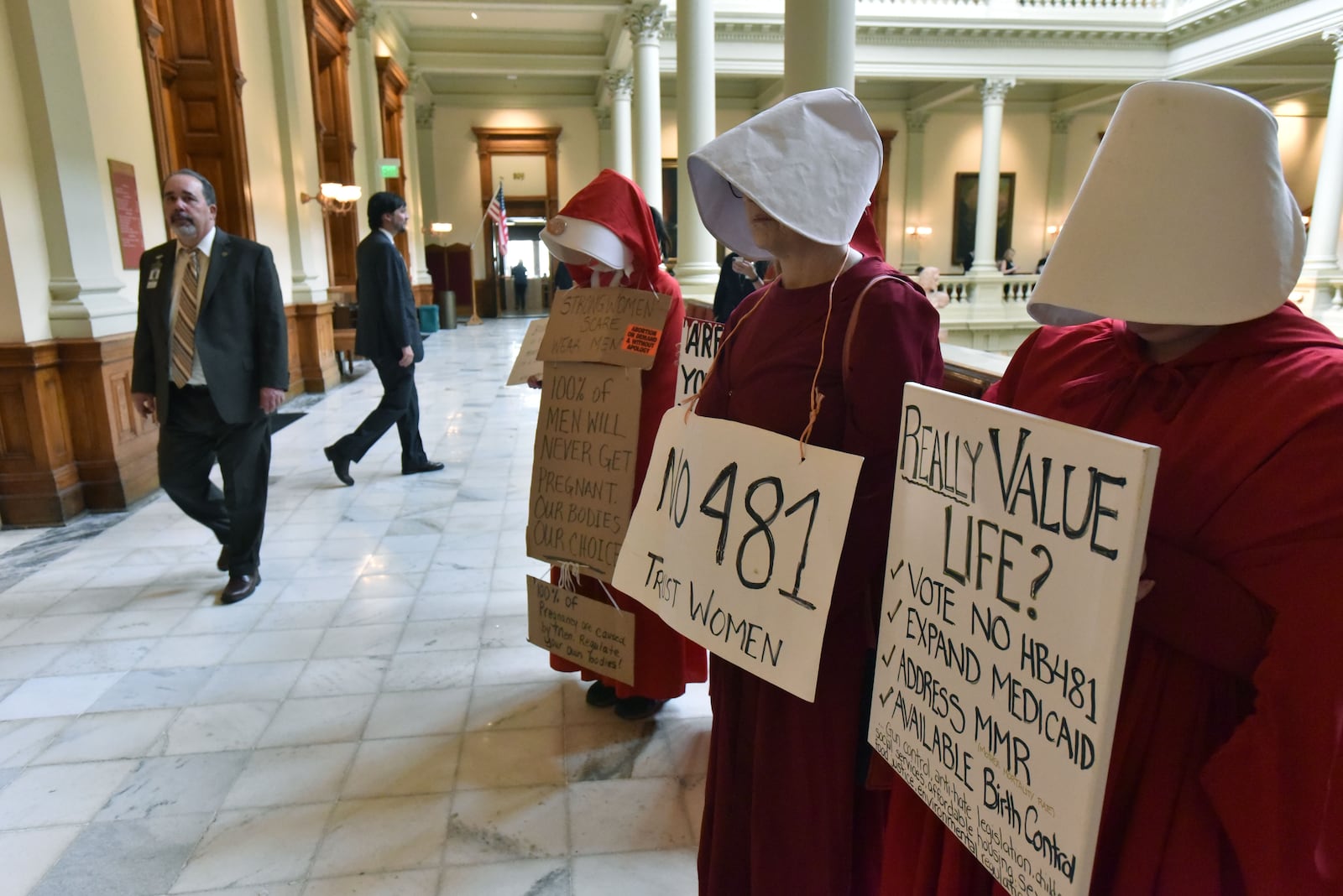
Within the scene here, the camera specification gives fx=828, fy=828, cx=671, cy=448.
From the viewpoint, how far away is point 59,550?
→ 4.09 meters

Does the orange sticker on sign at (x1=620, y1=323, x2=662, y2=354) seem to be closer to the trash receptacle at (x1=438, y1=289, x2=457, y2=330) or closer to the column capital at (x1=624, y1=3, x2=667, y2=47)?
the column capital at (x1=624, y1=3, x2=667, y2=47)

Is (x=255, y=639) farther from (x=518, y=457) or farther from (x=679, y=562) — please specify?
(x=518, y=457)

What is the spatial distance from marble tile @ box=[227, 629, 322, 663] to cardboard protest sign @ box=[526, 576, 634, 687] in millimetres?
1120

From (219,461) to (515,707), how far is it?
1.79m

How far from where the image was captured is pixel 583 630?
230 centimetres

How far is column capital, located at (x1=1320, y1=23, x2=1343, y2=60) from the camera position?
12.8 meters

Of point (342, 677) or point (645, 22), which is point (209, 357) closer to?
point (342, 677)

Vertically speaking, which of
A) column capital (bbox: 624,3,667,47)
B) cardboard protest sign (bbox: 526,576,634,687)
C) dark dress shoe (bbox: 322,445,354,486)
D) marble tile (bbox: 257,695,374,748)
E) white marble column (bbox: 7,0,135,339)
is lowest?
marble tile (bbox: 257,695,374,748)

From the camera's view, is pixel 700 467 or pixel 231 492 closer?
pixel 700 467

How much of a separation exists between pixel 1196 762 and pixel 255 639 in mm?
3115

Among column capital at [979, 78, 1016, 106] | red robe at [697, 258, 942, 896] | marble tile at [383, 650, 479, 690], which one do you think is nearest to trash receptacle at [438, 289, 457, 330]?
column capital at [979, 78, 1016, 106]

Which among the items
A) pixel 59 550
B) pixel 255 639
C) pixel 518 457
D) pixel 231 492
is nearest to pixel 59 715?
pixel 255 639

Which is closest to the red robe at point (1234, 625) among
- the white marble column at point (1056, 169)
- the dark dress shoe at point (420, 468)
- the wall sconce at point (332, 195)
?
the dark dress shoe at point (420, 468)

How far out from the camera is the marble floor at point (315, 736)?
1.95 meters
